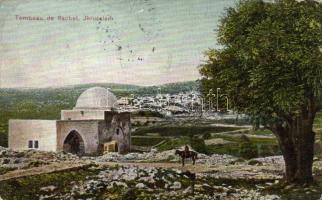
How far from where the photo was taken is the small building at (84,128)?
159 inches

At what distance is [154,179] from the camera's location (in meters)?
4.04

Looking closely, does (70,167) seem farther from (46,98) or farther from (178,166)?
(178,166)

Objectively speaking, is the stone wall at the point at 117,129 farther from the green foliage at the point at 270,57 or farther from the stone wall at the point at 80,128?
the green foliage at the point at 270,57

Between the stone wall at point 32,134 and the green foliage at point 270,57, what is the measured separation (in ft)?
2.96

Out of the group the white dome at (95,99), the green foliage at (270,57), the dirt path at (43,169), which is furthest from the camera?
the dirt path at (43,169)

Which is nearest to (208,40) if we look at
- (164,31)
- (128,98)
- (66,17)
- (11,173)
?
(164,31)

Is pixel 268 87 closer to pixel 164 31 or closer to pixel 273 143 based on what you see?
pixel 273 143

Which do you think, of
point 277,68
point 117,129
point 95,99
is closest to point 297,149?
point 277,68

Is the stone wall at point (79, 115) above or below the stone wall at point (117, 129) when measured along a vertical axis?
above

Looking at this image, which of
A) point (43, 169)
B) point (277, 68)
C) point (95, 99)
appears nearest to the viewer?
point (277, 68)

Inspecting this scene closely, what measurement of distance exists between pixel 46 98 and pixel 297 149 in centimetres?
142

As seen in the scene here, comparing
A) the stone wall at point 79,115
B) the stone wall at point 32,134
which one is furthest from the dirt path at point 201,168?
the stone wall at point 79,115

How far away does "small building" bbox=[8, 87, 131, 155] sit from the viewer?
4.05 m

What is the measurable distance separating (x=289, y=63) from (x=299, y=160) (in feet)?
1.87
